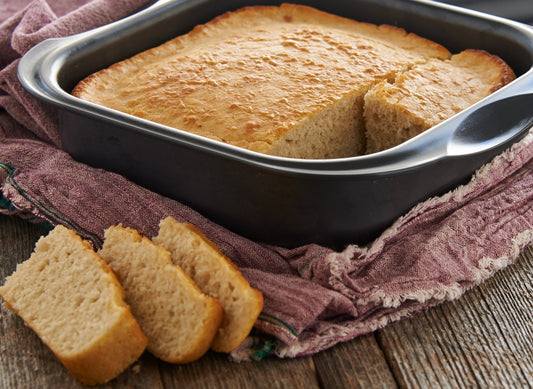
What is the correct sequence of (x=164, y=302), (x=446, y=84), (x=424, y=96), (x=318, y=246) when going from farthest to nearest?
1. (x=446, y=84)
2. (x=424, y=96)
3. (x=318, y=246)
4. (x=164, y=302)

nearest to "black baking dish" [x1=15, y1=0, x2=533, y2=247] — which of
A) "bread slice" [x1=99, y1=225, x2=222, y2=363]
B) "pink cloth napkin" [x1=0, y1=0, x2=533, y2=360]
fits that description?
"pink cloth napkin" [x1=0, y1=0, x2=533, y2=360]

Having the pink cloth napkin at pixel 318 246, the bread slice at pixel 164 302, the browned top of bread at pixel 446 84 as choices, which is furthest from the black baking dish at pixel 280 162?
the bread slice at pixel 164 302

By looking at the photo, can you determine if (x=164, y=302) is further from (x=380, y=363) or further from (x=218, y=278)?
(x=380, y=363)

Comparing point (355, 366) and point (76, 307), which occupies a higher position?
point (76, 307)

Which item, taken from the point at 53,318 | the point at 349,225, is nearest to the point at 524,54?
the point at 349,225

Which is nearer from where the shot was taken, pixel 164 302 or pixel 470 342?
pixel 164 302

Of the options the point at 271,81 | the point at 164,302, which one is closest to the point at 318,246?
the point at 164,302

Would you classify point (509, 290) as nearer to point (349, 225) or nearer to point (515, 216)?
point (515, 216)
